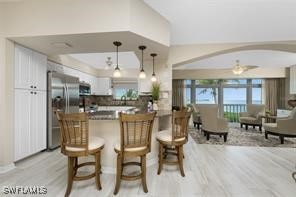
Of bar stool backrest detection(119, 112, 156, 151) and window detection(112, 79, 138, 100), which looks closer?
bar stool backrest detection(119, 112, 156, 151)

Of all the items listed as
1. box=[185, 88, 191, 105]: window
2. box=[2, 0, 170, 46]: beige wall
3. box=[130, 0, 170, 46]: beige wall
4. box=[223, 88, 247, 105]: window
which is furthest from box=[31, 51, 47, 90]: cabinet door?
box=[223, 88, 247, 105]: window

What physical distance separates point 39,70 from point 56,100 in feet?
2.41

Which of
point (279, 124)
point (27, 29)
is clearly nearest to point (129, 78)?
point (27, 29)

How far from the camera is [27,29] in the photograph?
290 centimetres

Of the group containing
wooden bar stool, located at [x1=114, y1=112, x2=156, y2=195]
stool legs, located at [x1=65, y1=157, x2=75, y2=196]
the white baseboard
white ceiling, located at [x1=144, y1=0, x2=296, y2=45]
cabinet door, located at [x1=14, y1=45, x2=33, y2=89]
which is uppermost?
white ceiling, located at [x1=144, y1=0, x2=296, y2=45]

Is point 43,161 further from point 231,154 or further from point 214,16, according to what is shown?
point 214,16

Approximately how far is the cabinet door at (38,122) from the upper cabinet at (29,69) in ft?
0.68

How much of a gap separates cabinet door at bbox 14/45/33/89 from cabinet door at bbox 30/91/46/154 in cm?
30

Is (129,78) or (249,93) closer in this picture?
(129,78)

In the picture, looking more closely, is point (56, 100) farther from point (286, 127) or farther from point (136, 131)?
point (286, 127)

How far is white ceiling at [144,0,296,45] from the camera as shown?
2.83 metres

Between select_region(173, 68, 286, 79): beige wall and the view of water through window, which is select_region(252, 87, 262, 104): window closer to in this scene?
the view of water through window

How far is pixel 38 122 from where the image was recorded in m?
3.69

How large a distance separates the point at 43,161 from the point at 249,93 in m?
8.61
